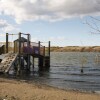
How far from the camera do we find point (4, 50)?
37.4 meters

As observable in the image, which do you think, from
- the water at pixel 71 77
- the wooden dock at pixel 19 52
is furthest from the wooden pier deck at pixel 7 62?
the water at pixel 71 77

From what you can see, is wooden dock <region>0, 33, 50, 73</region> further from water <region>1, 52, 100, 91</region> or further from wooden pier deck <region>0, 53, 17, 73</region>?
water <region>1, 52, 100, 91</region>

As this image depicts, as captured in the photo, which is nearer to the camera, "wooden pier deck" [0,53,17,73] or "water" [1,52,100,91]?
"water" [1,52,100,91]

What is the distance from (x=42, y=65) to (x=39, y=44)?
6.79 meters

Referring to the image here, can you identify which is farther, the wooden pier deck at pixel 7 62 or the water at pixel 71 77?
the wooden pier deck at pixel 7 62

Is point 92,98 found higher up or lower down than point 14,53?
lower down

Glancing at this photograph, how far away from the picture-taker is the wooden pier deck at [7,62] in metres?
30.0

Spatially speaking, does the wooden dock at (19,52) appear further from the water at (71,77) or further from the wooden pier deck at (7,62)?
the water at (71,77)

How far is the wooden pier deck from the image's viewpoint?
2996cm

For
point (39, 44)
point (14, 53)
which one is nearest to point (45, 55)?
point (39, 44)

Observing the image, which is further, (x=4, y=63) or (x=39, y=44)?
(x=39, y=44)

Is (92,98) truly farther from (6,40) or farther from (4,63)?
(6,40)

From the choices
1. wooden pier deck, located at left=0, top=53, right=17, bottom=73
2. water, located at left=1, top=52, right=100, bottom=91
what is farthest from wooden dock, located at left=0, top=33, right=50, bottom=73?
water, located at left=1, top=52, right=100, bottom=91

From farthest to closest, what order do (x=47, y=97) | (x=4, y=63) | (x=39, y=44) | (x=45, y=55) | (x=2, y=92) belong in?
(x=45, y=55) → (x=39, y=44) → (x=4, y=63) → (x=2, y=92) → (x=47, y=97)
